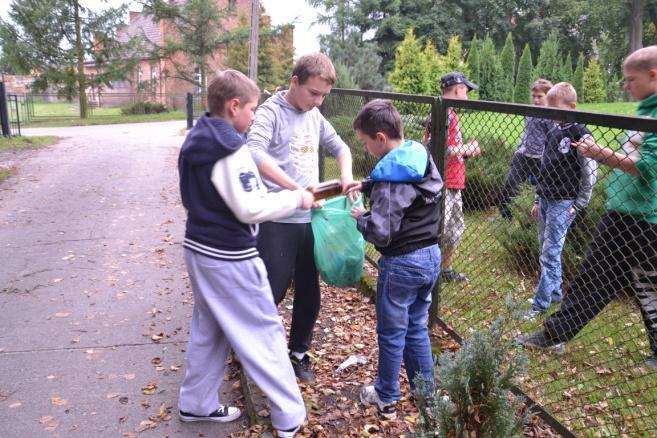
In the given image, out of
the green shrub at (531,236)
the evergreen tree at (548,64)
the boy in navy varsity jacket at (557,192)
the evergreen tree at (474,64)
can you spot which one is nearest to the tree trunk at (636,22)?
the evergreen tree at (548,64)

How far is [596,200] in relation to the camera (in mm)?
5352

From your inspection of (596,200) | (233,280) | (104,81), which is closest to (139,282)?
(233,280)

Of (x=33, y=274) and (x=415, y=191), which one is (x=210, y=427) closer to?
(x=415, y=191)

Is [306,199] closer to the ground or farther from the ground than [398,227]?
farther from the ground

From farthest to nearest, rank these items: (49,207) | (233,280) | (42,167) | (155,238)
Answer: (42,167) → (49,207) → (155,238) → (233,280)

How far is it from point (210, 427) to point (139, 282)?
2528 millimetres

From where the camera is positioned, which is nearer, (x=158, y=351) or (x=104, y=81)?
(x=158, y=351)

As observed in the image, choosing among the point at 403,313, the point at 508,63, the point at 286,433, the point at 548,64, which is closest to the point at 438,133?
the point at 403,313

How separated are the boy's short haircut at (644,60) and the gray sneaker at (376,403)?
223cm

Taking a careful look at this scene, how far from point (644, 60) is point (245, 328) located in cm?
249

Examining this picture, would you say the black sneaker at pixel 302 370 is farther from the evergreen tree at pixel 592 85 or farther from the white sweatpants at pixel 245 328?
the evergreen tree at pixel 592 85

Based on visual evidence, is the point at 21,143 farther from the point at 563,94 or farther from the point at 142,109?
the point at 142,109

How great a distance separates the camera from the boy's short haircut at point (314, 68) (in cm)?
298

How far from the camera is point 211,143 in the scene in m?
2.44
